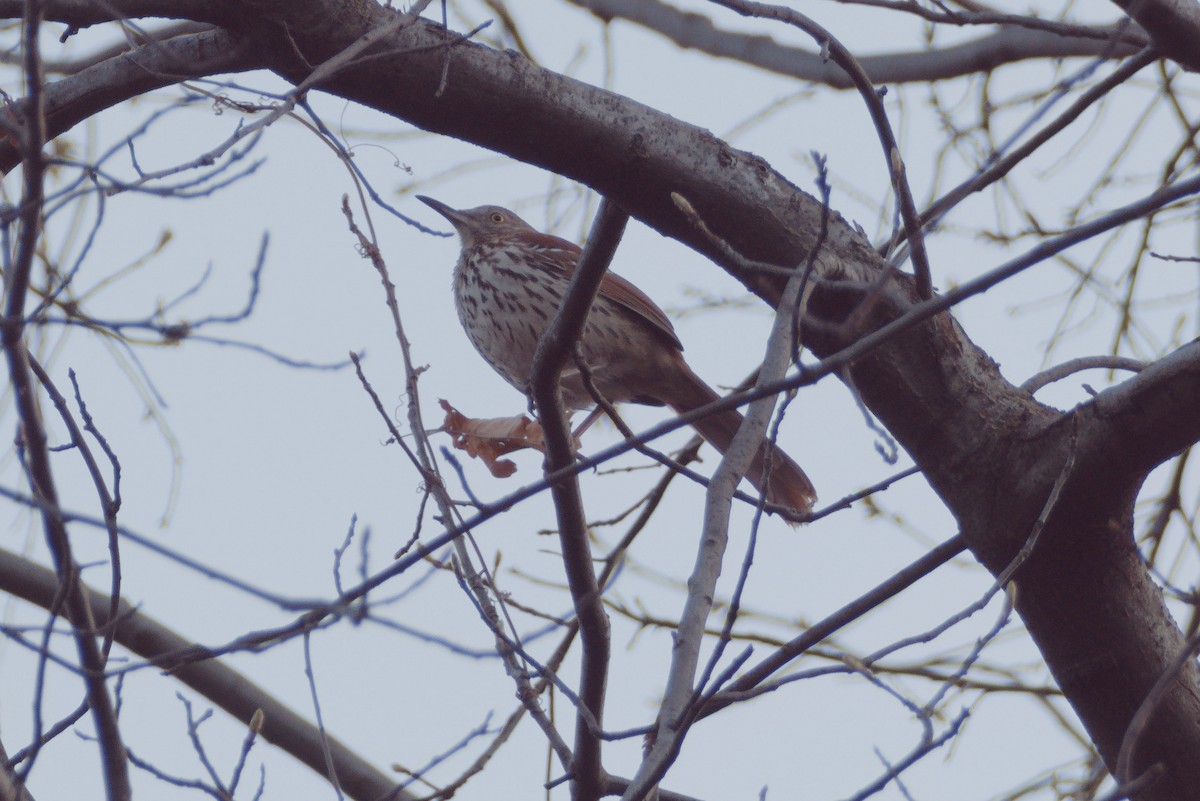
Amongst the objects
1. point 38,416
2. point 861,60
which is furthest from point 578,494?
point 861,60

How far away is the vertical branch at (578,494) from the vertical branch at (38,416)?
0.83 m

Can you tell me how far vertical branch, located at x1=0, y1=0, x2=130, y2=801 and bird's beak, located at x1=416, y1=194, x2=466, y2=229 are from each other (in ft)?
12.7

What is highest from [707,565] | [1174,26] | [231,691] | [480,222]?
[480,222]

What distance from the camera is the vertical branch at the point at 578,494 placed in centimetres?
266

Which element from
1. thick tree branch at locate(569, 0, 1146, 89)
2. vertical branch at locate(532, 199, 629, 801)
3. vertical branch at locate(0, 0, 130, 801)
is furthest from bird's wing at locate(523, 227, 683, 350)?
vertical branch at locate(0, 0, 130, 801)

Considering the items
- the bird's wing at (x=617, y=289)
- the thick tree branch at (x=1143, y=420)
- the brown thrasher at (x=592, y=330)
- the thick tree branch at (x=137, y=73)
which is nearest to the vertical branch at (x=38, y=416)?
the thick tree branch at (x=137, y=73)

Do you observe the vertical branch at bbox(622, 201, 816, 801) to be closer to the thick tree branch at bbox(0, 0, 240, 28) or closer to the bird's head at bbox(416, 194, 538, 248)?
the thick tree branch at bbox(0, 0, 240, 28)

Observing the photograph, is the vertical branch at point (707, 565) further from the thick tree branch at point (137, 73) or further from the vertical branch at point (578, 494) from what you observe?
the thick tree branch at point (137, 73)

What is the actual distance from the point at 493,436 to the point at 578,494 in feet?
2.51

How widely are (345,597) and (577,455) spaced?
1.19 m

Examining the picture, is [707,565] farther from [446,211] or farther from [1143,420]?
[446,211]

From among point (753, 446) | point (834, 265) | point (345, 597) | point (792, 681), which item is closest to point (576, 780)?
point (792, 681)

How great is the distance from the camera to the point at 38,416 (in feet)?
6.88

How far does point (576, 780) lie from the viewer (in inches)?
105
